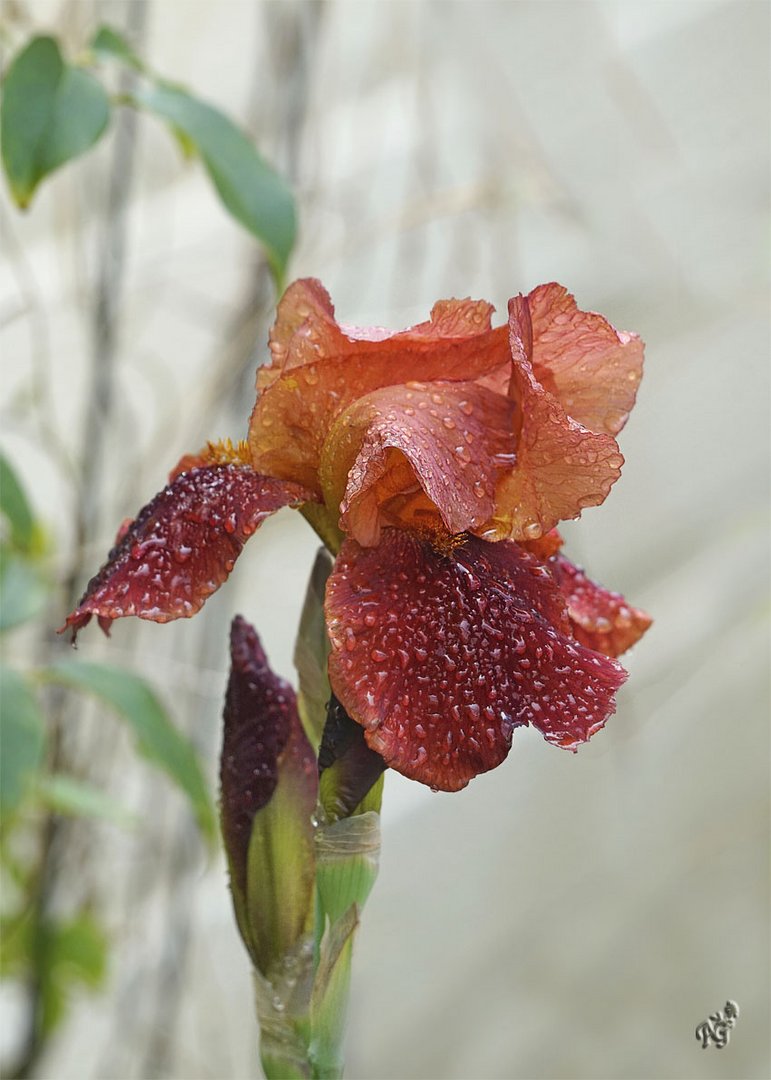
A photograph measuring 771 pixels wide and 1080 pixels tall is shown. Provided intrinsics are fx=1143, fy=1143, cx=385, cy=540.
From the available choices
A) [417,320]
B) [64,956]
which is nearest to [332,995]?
[64,956]

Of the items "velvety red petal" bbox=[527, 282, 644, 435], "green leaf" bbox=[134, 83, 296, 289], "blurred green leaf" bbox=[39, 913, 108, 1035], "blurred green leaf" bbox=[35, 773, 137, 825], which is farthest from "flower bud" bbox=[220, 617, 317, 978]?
"blurred green leaf" bbox=[39, 913, 108, 1035]

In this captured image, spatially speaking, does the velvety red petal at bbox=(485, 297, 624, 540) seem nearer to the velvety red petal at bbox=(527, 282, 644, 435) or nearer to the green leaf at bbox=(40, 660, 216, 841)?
the velvety red petal at bbox=(527, 282, 644, 435)

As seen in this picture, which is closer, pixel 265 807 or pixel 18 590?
pixel 265 807

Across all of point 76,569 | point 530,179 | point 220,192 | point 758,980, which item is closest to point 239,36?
point 530,179

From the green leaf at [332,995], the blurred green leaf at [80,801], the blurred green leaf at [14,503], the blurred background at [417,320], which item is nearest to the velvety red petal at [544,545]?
the green leaf at [332,995]

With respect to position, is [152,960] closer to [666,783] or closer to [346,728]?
[666,783]

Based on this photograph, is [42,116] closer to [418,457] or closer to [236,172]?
[236,172]

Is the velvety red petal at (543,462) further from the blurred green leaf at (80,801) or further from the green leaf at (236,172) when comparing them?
the blurred green leaf at (80,801)
